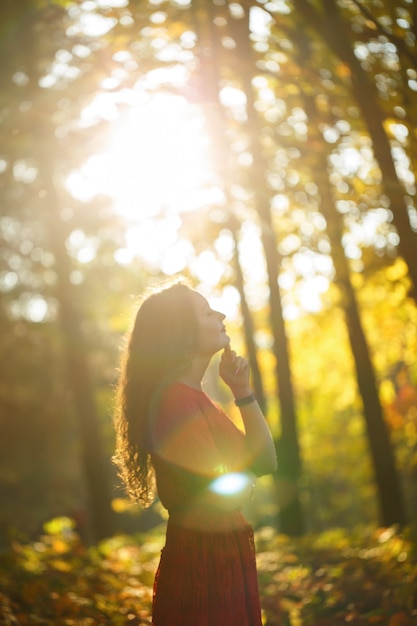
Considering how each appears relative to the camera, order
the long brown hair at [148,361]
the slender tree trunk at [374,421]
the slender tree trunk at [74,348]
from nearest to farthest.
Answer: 1. the long brown hair at [148,361]
2. the slender tree trunk at [374,421]
3. the slender tree trunk at [74,348]

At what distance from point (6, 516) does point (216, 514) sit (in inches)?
1026

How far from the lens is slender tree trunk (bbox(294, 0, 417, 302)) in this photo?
22.9ft

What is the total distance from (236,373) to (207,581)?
1045mm

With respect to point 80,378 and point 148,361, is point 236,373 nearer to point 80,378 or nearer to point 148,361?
point 148,361

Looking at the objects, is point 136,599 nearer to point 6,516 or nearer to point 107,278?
point 107,278

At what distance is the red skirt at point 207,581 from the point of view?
3.66 m

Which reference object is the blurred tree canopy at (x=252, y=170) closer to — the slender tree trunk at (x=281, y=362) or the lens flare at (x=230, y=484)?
the slender tree trunk at (x=281, y=362)

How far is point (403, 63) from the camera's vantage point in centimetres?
682

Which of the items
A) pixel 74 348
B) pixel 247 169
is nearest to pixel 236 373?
pixel 247 169

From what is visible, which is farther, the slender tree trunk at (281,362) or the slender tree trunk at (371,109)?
the slender tree trunk at (281,362)

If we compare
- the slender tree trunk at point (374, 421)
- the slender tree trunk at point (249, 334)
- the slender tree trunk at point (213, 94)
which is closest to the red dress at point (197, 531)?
the slender tree trunk at point (213, 94)

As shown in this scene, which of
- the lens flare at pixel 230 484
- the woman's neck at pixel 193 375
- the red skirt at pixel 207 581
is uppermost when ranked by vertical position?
the woman's neck at pixel 193 375

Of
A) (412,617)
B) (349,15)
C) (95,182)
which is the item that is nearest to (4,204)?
(95,182)

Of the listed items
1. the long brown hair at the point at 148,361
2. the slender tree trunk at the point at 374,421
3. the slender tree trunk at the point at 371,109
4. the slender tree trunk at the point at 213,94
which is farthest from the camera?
the slender tree trunk at the point at 374,421
